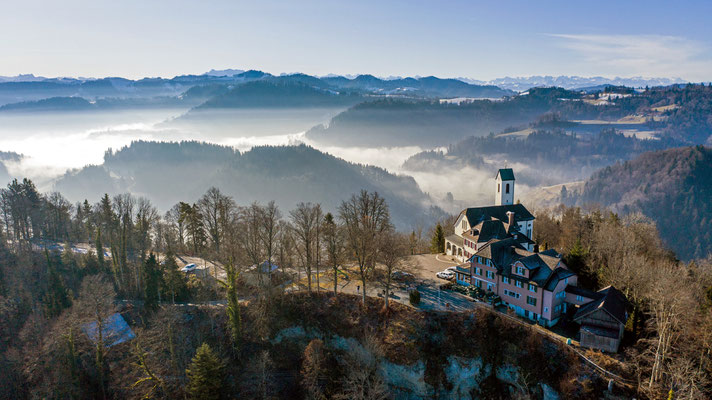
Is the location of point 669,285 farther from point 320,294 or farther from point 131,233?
point 131,233

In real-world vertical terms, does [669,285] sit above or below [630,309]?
above

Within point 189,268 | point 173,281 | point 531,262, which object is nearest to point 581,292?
point 531,262

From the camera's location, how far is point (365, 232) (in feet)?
192

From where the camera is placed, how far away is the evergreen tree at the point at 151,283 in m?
53.9

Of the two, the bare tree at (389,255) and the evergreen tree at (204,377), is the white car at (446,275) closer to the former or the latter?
the bare tree at (389,255)

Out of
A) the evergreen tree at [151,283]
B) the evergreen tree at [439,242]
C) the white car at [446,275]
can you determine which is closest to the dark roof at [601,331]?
the white car at [446,275]

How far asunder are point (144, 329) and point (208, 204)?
2350cm

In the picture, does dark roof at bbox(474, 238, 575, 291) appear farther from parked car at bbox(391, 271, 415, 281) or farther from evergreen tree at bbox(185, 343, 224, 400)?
evergreen tree at bbox(185, 343, 224, 400)

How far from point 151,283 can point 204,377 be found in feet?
64.4

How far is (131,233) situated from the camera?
6956 centimetres

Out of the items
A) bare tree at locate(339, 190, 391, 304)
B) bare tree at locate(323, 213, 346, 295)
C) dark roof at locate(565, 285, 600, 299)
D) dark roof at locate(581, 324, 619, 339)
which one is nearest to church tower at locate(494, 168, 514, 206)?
bare tree at locate(339, 190, 391, 304)

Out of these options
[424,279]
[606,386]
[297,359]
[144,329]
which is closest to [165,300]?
[144,329]

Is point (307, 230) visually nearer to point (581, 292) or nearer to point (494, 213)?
point (494, 213)

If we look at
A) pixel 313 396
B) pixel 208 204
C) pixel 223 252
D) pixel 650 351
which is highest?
pixel 208 204
